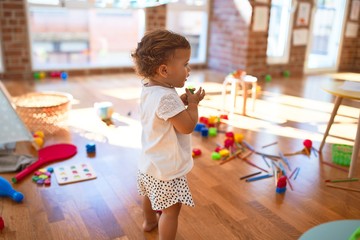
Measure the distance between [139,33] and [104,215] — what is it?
3598mm

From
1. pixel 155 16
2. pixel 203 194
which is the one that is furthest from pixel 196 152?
pixel 155 16

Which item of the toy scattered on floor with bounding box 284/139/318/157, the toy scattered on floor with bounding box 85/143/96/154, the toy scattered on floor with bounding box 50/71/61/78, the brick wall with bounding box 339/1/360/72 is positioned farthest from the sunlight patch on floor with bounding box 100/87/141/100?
the brick wall with bounding box 339/1/360/72

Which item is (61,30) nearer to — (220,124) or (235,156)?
(220,124)

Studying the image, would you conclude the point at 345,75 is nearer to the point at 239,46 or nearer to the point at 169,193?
the point at 239,46

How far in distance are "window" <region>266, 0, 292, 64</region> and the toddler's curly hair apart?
4.01 m

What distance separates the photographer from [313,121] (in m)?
2.83

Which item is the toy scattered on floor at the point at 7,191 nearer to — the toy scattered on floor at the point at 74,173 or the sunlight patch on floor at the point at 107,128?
the toy scattered on floor at the point at 74,173

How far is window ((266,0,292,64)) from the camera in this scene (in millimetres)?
4758

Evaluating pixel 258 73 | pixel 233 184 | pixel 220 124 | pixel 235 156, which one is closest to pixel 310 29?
pixel 258 73

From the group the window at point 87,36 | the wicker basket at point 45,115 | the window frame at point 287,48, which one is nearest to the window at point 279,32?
the window frame at point 287,48

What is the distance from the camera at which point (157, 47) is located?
1.04 meters

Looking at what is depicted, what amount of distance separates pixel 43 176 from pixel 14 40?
273 cm

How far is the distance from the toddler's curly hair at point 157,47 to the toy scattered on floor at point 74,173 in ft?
2.87

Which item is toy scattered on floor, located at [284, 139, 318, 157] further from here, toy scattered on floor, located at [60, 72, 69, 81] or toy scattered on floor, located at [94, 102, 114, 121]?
toy scattered on floor, located at [60, 72, 69, 81]
